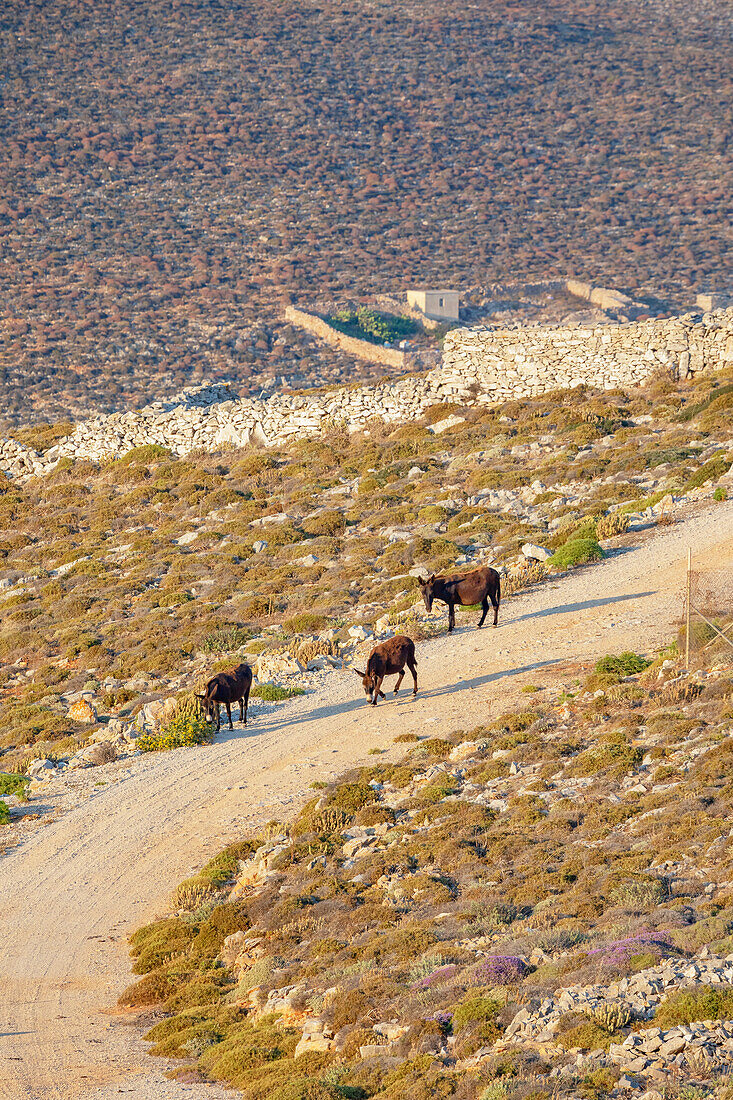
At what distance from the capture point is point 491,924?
11.9 metres

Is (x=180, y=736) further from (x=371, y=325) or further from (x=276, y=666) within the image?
(x=371, y=325)

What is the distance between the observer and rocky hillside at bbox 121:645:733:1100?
9.01m

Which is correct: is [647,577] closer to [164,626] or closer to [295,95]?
[164,626]

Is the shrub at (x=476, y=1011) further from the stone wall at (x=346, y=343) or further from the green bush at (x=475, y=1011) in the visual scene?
the stone wall at (x=346, y=343)

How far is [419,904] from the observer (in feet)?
43.3

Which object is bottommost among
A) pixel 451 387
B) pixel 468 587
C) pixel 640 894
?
pixel 640 894

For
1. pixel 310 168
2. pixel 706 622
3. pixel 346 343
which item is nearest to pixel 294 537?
pixel 706 622

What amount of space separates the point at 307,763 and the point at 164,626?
33.4ft

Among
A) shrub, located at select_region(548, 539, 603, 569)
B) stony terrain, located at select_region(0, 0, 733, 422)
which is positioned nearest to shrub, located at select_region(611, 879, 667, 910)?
shrub, located at select_region(548, 539, 603, 569)

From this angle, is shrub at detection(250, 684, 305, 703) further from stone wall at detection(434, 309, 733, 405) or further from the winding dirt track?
stone wall at detection(434, 309, 733, 405)

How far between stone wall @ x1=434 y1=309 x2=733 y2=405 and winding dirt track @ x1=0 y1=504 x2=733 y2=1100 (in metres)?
13.4

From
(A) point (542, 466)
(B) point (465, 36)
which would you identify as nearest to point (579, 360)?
(A) point (542, 466)

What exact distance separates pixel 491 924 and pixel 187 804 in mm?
7496

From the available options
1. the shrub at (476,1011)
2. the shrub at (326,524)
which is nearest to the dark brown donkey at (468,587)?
the shrub at (326,524)
